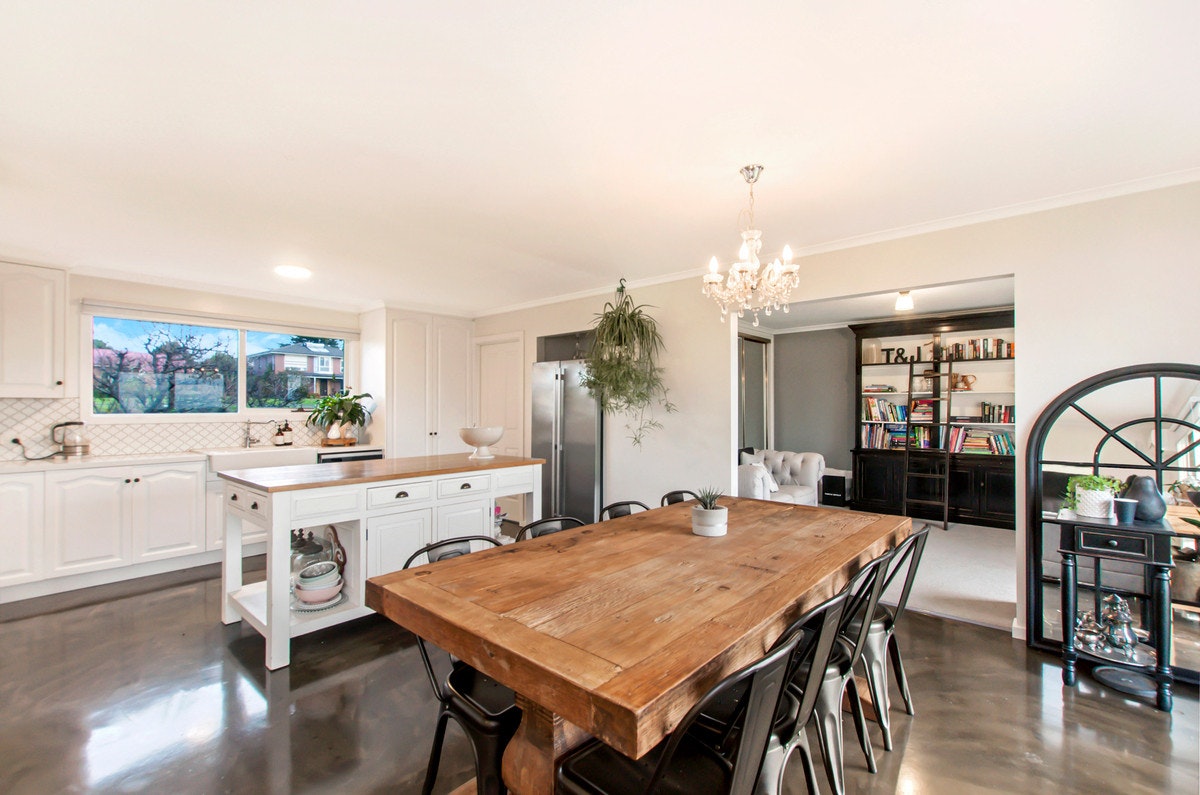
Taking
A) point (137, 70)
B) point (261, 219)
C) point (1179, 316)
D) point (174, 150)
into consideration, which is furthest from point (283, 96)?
point (1179, 316)

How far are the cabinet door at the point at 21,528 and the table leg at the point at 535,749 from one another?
13.4ft

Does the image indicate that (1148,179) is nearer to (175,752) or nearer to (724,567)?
(724,567)

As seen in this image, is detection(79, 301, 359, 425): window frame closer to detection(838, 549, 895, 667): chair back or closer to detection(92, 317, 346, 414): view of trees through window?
detection(92, 317, 346, 414): view of trees through window

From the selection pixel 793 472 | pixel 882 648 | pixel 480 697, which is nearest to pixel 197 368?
pixel 480 697

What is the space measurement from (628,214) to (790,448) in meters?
5.27

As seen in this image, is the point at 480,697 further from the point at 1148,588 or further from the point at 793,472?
the point at 793,472

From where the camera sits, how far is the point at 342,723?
2119 millimetres

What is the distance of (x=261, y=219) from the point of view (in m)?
3.10

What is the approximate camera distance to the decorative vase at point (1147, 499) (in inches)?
93.7

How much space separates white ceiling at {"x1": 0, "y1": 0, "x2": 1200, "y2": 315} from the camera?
4.95 feet

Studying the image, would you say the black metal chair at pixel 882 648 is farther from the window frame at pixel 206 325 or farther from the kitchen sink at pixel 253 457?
the window frame at pixel 206 325

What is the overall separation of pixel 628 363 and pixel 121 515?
12.9 feet

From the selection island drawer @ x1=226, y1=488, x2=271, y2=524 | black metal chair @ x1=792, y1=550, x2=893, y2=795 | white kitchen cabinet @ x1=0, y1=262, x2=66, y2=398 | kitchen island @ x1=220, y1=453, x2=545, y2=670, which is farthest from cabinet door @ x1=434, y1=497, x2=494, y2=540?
white kitchen cabinet @ x1=0, y1=262, x2=66, y2=398

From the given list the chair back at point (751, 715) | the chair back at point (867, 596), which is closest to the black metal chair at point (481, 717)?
the chair back at point (751, 715)
